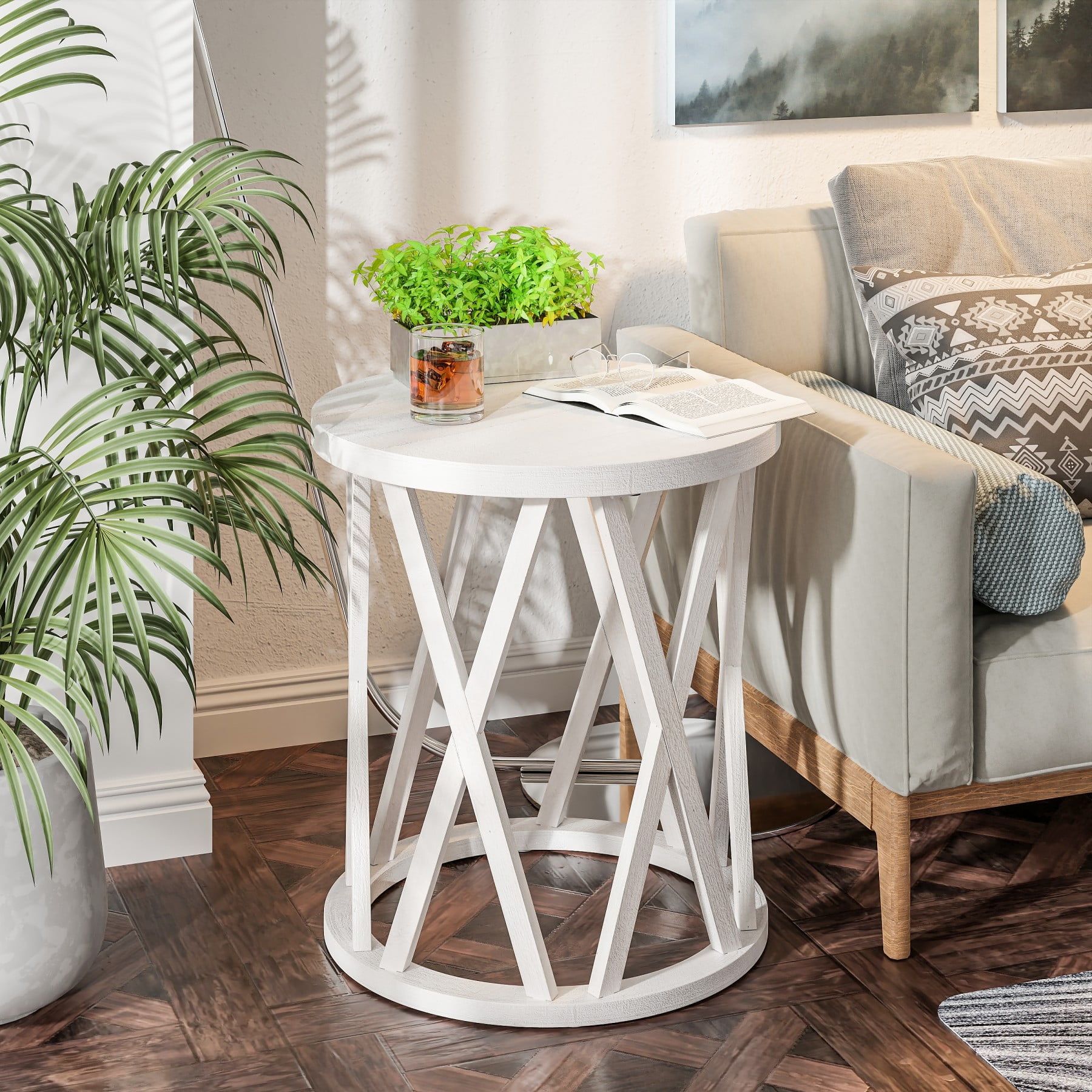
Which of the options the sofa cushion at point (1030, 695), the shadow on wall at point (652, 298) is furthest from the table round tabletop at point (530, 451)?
the shadow on wall at point (652, 298)

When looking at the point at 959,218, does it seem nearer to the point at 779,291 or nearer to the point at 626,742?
the point at 779,291

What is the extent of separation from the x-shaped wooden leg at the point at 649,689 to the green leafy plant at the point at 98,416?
352 mm

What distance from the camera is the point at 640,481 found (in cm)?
153

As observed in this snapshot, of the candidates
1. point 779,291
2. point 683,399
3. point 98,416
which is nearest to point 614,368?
point 683,399

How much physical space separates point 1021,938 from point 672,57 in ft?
5.08

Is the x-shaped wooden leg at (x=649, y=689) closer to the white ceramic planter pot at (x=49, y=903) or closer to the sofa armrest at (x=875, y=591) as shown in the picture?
the sofa armrest at (x=875, y=591)

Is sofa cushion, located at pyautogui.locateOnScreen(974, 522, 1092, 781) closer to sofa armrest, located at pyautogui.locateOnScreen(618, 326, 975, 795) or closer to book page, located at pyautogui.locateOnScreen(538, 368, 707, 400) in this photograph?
sofa armrest, located at pyautogui.locateOnScreen(618, 326, 975, 795)

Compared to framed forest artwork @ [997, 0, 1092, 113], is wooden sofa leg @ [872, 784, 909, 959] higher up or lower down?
lower down

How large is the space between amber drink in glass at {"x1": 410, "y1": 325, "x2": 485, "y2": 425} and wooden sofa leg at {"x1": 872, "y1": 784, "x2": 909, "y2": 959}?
718 millimetres

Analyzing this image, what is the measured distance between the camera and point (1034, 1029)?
1667 mm

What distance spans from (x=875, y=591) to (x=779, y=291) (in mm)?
718

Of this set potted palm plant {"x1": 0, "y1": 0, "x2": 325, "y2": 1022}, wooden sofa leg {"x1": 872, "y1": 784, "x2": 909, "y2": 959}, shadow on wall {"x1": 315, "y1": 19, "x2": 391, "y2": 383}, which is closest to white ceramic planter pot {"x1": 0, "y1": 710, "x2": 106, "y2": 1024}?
potted palm plant {"x1": 0, "y1": 0, "x2": 325, "y2": 1022}

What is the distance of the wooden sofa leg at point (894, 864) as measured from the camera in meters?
1.76

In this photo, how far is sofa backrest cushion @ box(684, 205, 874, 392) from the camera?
2.24m
